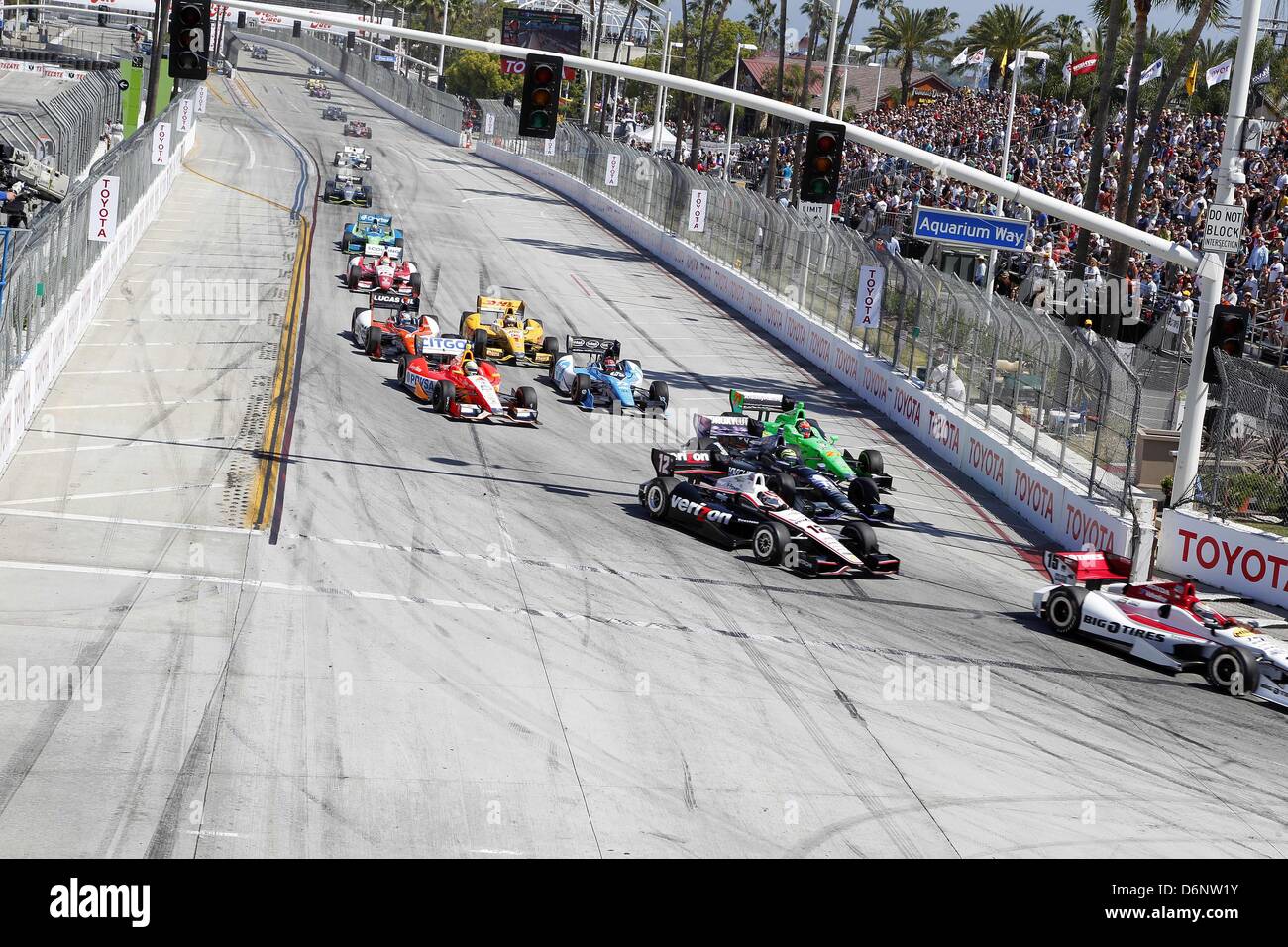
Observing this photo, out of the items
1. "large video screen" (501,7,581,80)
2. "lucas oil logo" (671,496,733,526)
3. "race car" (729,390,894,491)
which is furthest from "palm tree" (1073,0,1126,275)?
"large video screen" (501,7,581,80)

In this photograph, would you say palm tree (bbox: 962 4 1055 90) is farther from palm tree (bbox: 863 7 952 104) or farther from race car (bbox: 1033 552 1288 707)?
race car (bbox: 1033 552 1288 707)

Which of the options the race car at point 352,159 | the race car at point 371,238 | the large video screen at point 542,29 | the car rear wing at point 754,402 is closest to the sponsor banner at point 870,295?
the car rear wing at point 754,402

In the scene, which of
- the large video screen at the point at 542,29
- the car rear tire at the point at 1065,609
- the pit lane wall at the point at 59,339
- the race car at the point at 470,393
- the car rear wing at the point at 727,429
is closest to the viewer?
the car rear tire at the point at 1065,609

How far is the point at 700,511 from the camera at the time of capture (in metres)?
19.5

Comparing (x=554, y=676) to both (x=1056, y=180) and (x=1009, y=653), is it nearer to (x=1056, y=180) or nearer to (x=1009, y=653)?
(x=1009, y=653)

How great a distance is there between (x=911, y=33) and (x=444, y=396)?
70518 millimetres

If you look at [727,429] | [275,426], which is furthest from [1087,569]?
[275,426]

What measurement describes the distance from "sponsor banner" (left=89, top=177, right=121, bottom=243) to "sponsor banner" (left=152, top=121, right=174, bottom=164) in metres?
14.4

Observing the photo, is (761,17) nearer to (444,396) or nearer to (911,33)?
(911,33)

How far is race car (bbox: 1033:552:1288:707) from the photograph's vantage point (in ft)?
49.9

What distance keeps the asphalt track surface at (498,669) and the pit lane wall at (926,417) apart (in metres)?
0.69

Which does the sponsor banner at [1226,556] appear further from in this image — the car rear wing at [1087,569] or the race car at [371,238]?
the race car at [371,238]

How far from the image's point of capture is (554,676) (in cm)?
1361

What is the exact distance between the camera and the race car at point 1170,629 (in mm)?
15195
